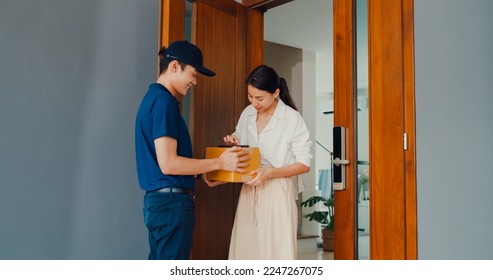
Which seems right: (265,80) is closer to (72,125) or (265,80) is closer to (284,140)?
(284,140)

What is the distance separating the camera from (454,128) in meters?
2.33

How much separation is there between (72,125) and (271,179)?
3.80 feet

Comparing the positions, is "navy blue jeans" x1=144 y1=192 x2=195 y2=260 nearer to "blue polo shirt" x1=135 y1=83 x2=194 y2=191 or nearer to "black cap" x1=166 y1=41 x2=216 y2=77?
"blue polo shirt" x1=135 y1=83 x2=194 y2=191

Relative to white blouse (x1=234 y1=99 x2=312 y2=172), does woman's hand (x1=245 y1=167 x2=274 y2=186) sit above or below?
below

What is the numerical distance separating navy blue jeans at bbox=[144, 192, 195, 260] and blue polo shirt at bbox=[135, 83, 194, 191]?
0.06 meters

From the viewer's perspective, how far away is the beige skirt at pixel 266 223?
2410 mm

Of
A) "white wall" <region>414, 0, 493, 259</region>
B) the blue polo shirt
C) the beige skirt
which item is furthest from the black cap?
"white wall" <region>414, 0, 493, 259</region>

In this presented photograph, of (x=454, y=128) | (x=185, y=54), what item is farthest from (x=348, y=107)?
(x=185, y=54)

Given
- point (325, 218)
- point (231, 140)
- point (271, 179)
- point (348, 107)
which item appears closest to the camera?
point (271, 179)

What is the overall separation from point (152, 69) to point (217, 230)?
1092mm

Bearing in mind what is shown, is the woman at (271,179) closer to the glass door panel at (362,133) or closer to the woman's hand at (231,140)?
the woman's hand at (231,140)

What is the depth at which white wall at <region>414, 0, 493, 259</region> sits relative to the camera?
227 cm

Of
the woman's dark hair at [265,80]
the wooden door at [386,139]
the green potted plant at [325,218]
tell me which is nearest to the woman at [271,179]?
the woman's dark hair at [265,80]
